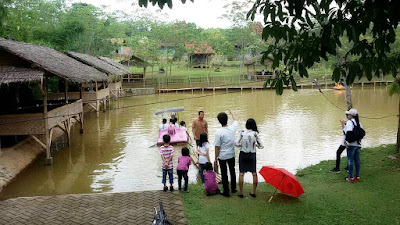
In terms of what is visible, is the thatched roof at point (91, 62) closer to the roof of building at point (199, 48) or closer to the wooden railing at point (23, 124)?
the wooden railing at point (23, 124)

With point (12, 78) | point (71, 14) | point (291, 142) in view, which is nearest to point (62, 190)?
point (12, 78)

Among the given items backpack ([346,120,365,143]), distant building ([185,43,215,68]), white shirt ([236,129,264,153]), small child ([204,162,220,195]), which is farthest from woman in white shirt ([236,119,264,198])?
distant building ([185,43,215,68])

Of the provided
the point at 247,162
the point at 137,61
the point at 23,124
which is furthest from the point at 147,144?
the point at 137,61

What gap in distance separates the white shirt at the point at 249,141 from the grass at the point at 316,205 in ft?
3.19

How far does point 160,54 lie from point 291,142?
3055cm

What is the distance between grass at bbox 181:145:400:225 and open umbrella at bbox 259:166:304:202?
0.79 feet

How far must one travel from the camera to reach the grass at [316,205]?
550 centimetres

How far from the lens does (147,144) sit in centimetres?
1422

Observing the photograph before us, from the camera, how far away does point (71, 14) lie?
Result: 3762 centimetres

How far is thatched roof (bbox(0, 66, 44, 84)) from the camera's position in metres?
10.3

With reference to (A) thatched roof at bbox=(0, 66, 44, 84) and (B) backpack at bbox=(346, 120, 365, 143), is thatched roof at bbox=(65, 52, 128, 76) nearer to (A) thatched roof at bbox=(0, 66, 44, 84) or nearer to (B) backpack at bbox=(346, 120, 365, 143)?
(A) thatched roof at bbox=(0, 66, 44, 84)

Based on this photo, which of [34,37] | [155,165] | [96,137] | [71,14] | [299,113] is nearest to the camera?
[155,165]

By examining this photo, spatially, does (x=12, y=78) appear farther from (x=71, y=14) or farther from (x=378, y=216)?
(x=71, y=14)

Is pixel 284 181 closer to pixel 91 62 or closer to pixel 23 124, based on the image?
pixel 23 124
